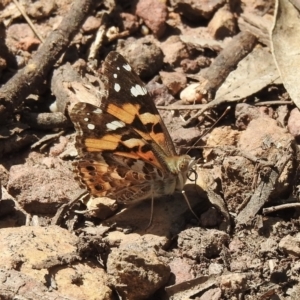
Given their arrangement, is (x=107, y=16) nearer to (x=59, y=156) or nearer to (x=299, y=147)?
(x=59, y=156)

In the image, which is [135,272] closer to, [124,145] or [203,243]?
[203,243]

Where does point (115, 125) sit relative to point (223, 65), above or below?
above

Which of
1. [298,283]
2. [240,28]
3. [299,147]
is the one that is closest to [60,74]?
[240,28]

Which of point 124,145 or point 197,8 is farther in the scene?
point 197,8

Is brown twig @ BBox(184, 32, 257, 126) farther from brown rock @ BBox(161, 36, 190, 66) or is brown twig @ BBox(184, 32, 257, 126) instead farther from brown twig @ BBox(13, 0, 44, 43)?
brown twig @ BBox(13, 0, 44, 43)

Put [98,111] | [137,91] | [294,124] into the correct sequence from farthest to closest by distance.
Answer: [294,124]
[137,91]
[98,111]

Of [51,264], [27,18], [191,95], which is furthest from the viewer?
[27,18]

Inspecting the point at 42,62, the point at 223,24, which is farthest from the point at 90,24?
the point at 223,24

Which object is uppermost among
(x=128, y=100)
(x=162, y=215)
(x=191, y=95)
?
(x=128, y=100)
